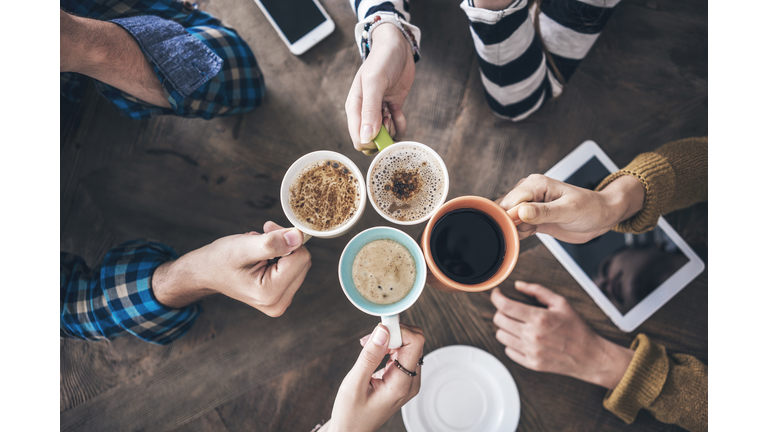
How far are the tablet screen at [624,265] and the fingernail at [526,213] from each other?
0.54 metres

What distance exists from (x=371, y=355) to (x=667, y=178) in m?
1.06

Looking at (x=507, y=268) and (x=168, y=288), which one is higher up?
(x=168, y=288)

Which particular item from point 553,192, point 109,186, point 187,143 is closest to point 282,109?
point 187,143

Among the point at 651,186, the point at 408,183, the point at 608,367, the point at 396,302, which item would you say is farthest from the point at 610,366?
the point at 408,183

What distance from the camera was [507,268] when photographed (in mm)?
813

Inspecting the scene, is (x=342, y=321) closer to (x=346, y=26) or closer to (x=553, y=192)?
(x=553, y=192)

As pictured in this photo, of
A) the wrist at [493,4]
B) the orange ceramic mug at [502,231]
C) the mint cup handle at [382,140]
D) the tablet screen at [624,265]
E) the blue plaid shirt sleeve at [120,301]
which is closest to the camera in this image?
the orange ceramic mug at [502,231]

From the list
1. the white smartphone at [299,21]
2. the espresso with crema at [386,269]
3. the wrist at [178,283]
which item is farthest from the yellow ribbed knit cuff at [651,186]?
the wrist at [178,283]

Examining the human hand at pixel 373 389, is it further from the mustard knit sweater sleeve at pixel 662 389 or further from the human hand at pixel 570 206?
the mustard knit sweater sleeve at pixel 662 389

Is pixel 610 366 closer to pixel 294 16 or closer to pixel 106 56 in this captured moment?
pixel 294 16

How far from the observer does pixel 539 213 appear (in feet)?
2.92

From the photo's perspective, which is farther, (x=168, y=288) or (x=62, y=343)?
(x=62, y=343)

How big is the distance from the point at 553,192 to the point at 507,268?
13.3 inches

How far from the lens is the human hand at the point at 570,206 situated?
0.91m
